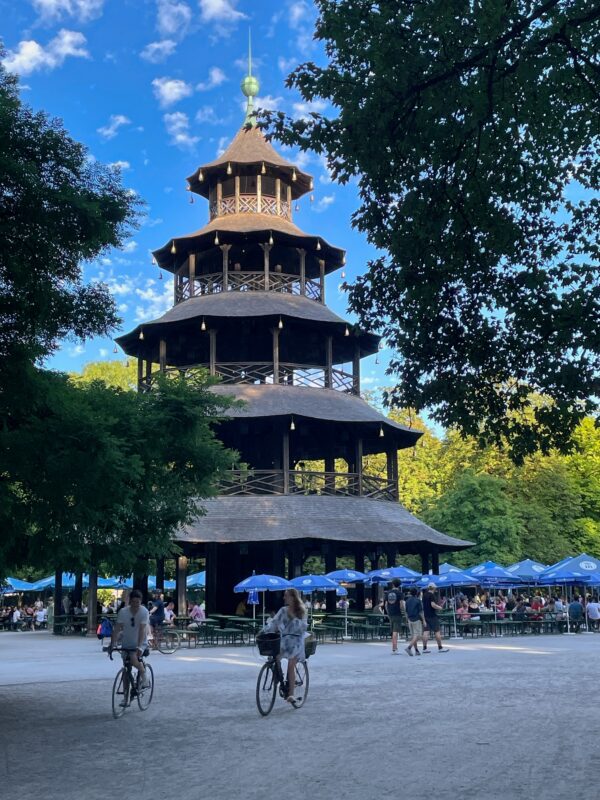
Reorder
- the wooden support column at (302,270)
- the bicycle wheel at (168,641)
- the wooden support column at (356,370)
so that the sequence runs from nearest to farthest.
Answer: the bicycle wheel at (168,641), the wooden support column at (356,370), the wooden support column at (302,270)

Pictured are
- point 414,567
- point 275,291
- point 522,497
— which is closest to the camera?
point 275,291

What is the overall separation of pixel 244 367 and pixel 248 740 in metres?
30.9

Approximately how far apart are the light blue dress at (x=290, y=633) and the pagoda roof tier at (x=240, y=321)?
25751mm

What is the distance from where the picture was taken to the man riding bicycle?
1347 centimetres

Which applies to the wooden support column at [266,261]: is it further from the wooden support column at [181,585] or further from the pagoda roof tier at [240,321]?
the wooden support column at [181,585]

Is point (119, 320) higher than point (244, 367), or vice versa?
point (244, 367)

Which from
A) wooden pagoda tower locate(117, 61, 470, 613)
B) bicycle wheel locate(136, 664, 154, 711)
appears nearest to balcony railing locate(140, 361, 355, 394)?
wooden pagoda tower locate(117, 61, 470, 613)

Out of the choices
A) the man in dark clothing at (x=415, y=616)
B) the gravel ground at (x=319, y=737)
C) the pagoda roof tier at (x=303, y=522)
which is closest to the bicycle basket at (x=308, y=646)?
the gravel ground at (x=319, y=737)

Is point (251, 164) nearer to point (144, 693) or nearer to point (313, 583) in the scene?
point (313, 583)

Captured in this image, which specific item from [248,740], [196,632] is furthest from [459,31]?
[196,632]

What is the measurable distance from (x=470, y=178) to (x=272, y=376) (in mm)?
29201

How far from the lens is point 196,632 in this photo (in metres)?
30.8

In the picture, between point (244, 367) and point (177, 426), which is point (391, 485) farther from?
point (177, 426)

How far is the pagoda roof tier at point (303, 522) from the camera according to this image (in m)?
34.3
